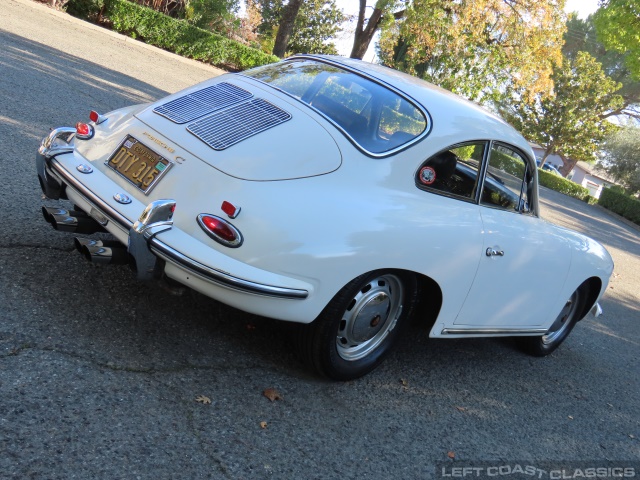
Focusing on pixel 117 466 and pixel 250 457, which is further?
pixel 250 457

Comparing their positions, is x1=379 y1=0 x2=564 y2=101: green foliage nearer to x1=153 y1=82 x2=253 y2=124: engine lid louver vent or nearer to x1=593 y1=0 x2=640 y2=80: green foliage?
x1=593 y1=0 x2=640 y2=80: green foliage

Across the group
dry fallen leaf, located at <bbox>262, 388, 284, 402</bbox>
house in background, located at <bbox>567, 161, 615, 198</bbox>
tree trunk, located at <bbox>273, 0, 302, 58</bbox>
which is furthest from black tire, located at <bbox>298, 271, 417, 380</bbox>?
house in background, located at <bbox>567, 161, 615, 198</bbox>

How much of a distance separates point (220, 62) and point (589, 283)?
1919cm

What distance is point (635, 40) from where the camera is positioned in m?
18.8

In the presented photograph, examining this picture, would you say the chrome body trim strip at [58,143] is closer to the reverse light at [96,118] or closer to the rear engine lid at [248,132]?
the reverse light at [96,118]

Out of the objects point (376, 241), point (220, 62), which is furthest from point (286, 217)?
point (220, 62)

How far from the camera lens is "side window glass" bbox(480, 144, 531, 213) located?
4.25 metres

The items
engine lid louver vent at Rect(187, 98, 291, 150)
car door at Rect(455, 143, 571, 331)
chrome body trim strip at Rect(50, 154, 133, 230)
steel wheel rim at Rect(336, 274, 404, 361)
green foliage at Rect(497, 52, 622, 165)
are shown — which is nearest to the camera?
chrome body trim strip at Rect(50, 154, 133, 230)

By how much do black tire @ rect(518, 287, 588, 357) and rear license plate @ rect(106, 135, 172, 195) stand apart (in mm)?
3430

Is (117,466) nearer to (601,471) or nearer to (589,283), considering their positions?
(601,471)

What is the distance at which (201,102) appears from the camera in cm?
392

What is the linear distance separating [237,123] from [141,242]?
94 centimetres

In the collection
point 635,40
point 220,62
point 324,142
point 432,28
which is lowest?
point 220,62

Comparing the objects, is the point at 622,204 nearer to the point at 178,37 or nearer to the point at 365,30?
the point at 365,30
